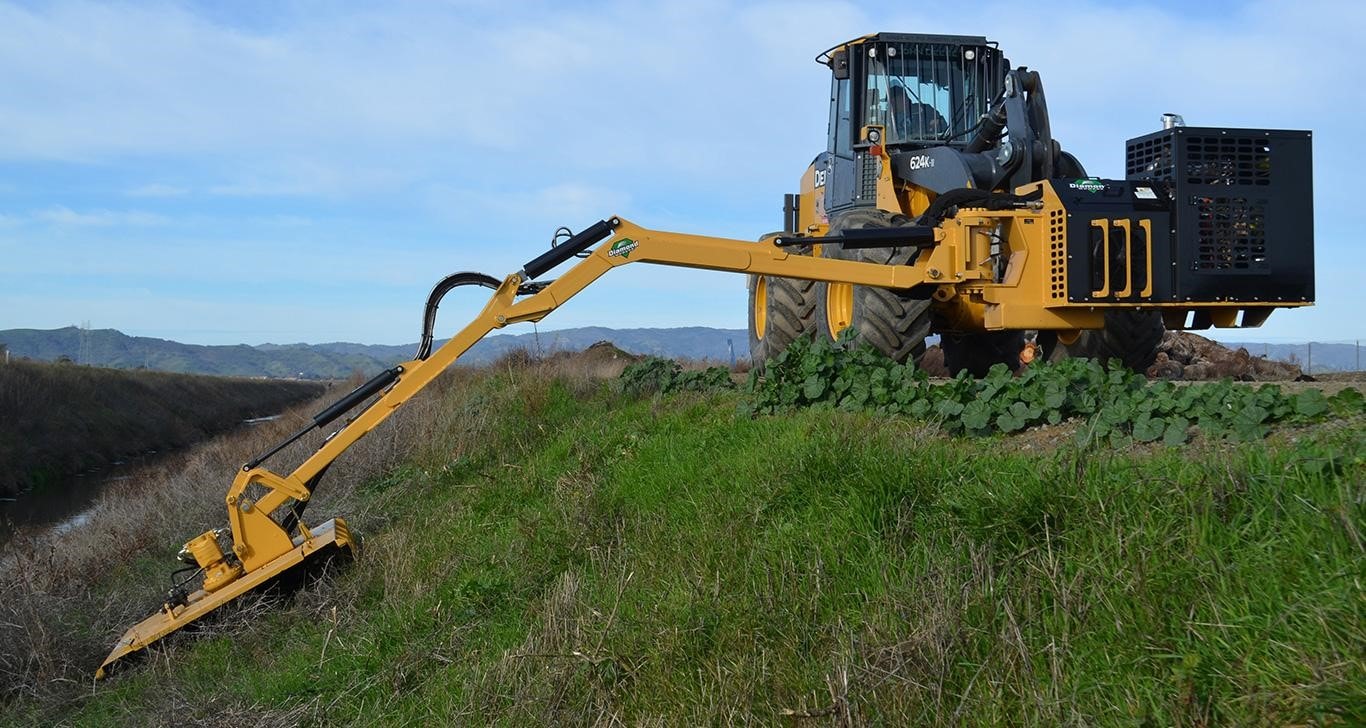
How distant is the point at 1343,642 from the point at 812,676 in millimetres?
1816

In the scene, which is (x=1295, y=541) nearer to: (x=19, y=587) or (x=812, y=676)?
(x=812, y=676)

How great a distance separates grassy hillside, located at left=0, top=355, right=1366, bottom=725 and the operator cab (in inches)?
182

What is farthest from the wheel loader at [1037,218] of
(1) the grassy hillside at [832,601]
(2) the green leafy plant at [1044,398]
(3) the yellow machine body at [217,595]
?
(3) the yellow machine body at [217,595]

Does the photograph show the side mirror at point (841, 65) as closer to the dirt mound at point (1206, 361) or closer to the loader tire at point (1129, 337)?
the loader tire at point (1129, 337)

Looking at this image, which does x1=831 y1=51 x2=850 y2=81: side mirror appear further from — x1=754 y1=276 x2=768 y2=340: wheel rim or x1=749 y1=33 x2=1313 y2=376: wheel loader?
x1=754 y1=276 x2=768 y2=340: wheel rim

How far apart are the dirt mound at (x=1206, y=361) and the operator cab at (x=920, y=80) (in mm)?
5236

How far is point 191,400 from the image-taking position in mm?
47469

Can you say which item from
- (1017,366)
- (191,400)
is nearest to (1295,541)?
(1017,366)

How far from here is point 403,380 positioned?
8.38 metres

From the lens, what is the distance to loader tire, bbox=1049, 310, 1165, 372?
10.0 metres

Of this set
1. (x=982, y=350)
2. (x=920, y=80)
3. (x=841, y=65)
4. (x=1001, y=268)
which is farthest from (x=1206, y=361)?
A: (x=1001, y=268)

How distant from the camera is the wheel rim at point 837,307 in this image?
11.4m

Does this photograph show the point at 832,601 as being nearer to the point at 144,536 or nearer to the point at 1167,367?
the point at 144,536

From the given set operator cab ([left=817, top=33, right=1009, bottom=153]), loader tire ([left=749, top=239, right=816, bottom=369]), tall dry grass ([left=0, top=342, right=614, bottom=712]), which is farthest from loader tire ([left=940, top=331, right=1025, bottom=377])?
tall dry grass ([left=0, top=342, right=614, bottom=712])
